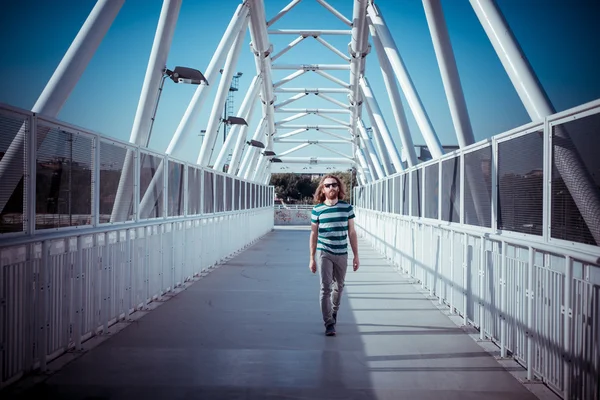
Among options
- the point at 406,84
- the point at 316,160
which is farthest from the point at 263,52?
the point at 316,160

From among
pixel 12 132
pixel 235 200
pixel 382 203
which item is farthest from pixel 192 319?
pixel 382 203

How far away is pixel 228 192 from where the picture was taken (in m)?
18.0

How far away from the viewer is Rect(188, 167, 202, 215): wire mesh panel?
1224 centimetres

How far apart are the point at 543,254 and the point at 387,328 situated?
108 inches

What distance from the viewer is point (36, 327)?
17.3ft

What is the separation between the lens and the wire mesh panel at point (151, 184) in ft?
29.3

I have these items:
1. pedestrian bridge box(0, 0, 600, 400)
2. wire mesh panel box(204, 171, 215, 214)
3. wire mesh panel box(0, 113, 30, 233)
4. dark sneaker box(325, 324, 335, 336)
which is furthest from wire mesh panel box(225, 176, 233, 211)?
wire mesh panel box(0, 113, 30, 233)

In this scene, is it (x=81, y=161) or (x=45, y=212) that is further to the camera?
(x=81, y=161)

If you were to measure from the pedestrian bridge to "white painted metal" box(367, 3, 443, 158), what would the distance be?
98.2 inches

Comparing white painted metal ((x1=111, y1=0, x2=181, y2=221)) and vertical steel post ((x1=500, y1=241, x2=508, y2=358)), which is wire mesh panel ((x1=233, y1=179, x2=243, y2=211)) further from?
vertical steel post ((x1=500, y1=241, x2=508, y2=358))

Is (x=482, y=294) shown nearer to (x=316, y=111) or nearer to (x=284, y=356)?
(x=284, y=356)

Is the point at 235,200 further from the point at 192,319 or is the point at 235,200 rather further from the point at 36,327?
the point at 36,327

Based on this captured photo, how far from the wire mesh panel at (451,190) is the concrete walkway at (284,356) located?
1.45 meters

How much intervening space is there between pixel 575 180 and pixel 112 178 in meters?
5.36
